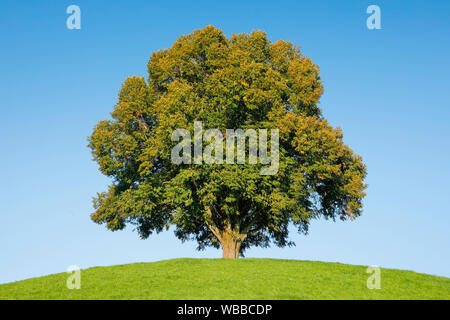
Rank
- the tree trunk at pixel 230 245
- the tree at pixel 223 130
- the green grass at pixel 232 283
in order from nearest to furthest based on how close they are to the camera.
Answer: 1. the green grass at pixel 232 283
2. the tree at pixel 223 130
3. the tree trunk at pixel 230 245

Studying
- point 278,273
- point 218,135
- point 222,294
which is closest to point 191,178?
point 218,135

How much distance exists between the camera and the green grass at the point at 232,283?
2119 cm

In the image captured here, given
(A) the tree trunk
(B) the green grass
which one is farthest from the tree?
(B) the green grass

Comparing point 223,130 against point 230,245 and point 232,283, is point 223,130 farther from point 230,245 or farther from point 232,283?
point 232,283

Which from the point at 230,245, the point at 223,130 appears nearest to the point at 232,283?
the point at 230,245

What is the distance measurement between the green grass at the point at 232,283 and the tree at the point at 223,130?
17.0 feet

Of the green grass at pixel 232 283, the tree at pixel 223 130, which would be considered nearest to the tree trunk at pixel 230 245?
the tree at pixel 223 130

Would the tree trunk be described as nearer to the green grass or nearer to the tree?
the tree

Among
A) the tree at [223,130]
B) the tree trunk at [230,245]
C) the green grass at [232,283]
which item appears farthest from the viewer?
the tree trunk at [230,245]

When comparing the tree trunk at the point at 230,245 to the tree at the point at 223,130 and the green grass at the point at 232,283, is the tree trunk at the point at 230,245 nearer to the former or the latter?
the tree at the point at 223,130

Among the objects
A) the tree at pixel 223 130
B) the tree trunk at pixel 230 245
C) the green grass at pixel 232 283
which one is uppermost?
A: the tree at pixel 223 130
